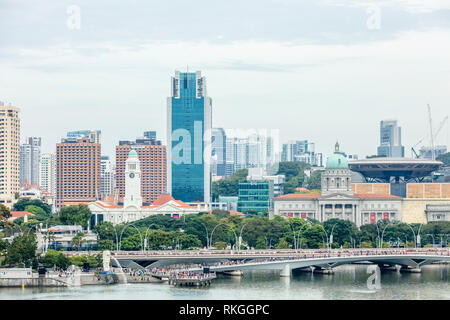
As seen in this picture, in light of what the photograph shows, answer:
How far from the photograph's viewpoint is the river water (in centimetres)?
9100

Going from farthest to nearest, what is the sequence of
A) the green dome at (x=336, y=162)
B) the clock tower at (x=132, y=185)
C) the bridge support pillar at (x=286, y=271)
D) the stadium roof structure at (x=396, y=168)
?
the stadium roof structure at (x=396, y=168) → the clock tower at (x=132, y=185) → the green dome at (x=336, y=162) → the bridge support pillar at (x=286, y=271)

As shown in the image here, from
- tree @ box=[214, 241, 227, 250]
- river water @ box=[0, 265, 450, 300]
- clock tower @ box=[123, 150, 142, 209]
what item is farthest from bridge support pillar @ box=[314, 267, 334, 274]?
clock tower @ box=[123, 150, 142, 209]

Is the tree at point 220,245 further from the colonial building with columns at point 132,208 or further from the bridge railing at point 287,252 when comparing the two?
the colonial building with columns at point 132,208

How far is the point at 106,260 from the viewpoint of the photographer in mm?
106875

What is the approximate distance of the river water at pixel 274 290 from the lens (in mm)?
91000

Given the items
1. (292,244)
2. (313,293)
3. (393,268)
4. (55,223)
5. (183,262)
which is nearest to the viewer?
(313,293)

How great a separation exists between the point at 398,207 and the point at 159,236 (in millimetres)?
61238

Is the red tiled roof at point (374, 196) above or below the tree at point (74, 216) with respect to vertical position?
above

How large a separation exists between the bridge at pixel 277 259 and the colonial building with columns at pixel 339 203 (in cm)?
5632

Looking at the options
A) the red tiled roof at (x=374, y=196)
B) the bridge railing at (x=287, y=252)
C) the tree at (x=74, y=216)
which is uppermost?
the red tiled roof at (x=374, y=196)

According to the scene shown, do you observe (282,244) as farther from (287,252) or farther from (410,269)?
(410,269)

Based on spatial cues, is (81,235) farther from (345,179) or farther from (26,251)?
(345,179)

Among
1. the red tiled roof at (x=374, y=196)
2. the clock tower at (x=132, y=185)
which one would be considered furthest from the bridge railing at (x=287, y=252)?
the clock tower at (x=132, y=185)
